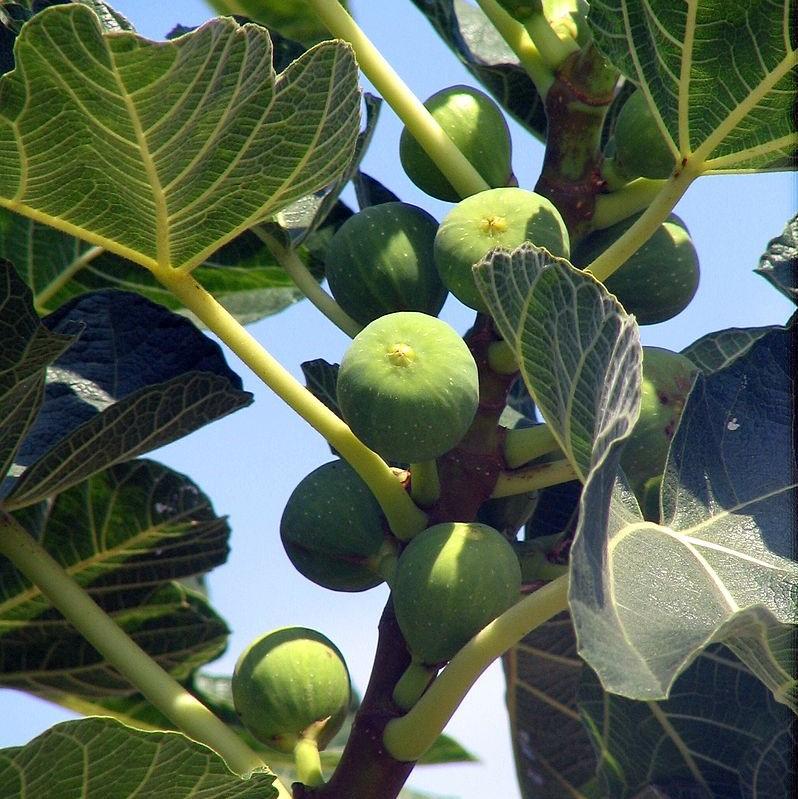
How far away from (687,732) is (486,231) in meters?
0.56

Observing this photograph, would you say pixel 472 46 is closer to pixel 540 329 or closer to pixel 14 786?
pixel 540 329

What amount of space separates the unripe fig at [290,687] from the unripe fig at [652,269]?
1.48 feet

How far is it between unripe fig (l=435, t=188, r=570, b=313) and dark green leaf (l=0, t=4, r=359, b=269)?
0.39 feet

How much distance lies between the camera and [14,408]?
1.13 m

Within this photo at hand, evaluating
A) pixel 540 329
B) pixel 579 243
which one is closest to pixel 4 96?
pixel 540 329

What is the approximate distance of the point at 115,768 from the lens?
885mm

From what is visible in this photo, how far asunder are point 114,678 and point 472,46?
0.88m

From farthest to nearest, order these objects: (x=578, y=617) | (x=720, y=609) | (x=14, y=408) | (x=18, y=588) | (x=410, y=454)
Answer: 1. (x=18, y=588)
2. (x=14, y=408)
3. (x=410, y=454)
4. (x=720, y=609)
5. (x=578, y=617)

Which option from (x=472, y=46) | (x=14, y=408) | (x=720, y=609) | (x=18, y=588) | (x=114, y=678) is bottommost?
(x=720, y=609)

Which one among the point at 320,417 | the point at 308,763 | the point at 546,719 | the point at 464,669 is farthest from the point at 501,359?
the point at 546,719

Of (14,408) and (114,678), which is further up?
(14,408)

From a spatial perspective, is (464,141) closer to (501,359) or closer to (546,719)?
(501,359)

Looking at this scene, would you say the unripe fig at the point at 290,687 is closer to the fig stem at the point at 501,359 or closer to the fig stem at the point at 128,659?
the fig stem at the point at 128,659

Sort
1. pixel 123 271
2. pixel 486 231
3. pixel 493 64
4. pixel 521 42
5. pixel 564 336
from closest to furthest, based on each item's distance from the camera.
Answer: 1. pixel 564 336
2. pixel 486 231
3. pixel 521 42
4. pixel 493 64
5. pixel 123 271
